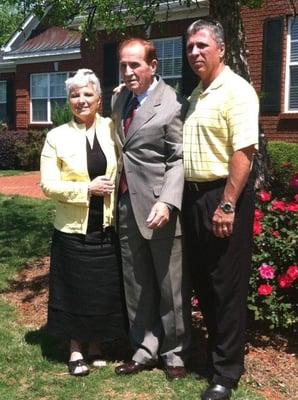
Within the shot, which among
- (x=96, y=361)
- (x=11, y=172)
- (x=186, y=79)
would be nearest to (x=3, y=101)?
(x=11, y=172)

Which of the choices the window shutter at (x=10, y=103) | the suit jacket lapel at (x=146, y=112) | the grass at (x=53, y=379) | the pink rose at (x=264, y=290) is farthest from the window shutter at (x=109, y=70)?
the suit jacket lapel at (x=146, y=112)

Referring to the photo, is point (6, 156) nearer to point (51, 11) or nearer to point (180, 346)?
point (51, 11)

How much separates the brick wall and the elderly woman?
359 inches

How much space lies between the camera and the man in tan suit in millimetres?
3455

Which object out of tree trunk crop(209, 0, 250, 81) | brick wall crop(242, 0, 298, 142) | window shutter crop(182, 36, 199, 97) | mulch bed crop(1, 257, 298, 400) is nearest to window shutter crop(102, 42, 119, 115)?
window shutter crop(182, 36, 199, 97)

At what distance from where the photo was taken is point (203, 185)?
334 centimetres

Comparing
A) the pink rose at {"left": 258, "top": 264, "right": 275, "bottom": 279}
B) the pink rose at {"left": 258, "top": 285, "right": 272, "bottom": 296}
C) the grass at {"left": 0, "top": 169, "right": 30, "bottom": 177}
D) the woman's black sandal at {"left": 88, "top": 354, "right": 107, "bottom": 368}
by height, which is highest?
the pink rose at {"left": 258, "top": 264, "right": 275, "bottom": 279}

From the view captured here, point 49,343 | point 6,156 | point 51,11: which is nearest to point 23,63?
point 6,156

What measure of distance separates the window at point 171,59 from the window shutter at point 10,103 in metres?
8.07

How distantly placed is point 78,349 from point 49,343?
0.52 m

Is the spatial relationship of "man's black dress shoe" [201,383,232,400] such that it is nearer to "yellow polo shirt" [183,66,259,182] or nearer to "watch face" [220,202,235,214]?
"watch face" [220,202,235,214]

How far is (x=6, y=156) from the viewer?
18.4 m

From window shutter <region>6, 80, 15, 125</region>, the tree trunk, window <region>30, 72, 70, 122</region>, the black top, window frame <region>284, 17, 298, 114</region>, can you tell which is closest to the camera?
the black top

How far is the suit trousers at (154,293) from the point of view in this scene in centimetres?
364
